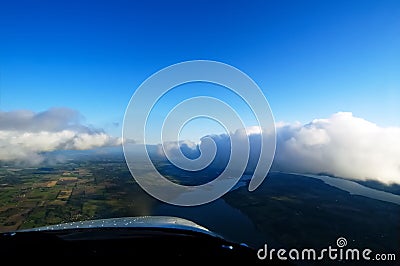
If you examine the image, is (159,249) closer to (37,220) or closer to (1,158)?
(37,220)

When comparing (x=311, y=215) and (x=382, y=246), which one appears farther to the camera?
(x=311, y=215)

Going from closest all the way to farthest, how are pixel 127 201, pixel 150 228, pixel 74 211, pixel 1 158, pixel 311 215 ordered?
pixel 150 228
pixel 74 211
pixel 127 201
pixel 311 215
pixel 1 158

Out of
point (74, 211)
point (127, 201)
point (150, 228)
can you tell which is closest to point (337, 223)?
point (127, 201)

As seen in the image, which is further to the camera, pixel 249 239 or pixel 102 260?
pixel 249 239

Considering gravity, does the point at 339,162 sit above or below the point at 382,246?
above

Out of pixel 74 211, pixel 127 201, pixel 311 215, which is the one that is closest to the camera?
pixel 74 211

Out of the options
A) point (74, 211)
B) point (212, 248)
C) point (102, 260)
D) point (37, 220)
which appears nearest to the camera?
point (102, 260)

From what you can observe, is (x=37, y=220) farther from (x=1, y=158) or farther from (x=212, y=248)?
(x=1, y=158)

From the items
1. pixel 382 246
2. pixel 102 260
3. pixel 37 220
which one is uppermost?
pixel 102 260

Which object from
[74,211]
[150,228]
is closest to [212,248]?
[150,228]

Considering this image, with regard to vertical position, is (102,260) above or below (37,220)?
above
